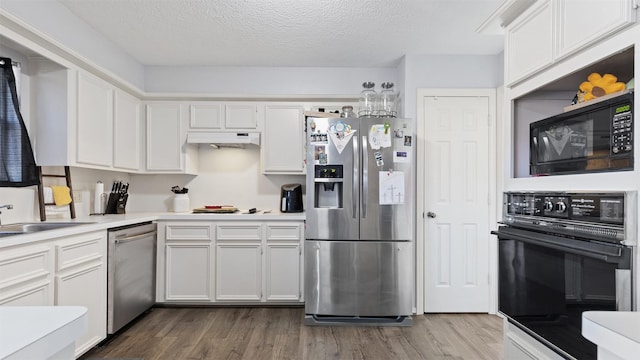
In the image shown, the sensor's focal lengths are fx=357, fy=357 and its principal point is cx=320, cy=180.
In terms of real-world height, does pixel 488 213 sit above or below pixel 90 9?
below

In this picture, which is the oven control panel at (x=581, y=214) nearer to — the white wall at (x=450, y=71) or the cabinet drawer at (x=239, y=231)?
the white wall at (x=450, y=71)

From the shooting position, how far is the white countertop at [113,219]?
1.85m

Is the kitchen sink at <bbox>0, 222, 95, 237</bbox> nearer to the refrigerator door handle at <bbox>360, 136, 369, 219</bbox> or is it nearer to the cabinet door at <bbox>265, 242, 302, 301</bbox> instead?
the cabinet door at <bbox>265, 242, 302, 301</bbox>

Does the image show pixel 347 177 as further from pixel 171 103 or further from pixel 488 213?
pixel 171 103

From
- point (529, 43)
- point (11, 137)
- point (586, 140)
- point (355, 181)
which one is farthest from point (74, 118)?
point (586, 140)

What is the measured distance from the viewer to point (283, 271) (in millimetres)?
3414

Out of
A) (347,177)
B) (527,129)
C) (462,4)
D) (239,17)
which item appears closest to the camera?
(527,129)

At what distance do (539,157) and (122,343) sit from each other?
297 centimetres

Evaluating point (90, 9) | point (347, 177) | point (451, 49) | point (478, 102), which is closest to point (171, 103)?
point (90, 9)

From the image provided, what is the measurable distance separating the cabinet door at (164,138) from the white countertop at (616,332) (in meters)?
3.62

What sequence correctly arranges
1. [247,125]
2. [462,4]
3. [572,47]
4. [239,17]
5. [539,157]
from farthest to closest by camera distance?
[247,125] → [239,17] → [462,4] → [539,157] → [572,47]

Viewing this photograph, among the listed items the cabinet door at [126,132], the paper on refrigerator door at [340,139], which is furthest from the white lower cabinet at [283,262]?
the cabinet door at [126,132]

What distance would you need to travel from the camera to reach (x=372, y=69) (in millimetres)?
3924

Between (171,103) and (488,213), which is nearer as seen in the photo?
(488,213)
